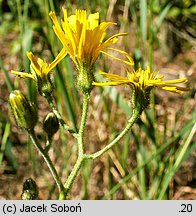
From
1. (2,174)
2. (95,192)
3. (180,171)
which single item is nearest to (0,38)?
(2,174)

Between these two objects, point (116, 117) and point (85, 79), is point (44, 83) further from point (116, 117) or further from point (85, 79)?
point (116, 117)

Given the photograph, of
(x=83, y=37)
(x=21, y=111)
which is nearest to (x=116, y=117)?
(x=21, y=111)

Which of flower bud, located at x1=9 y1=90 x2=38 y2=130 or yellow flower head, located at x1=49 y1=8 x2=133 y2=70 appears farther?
flower bud, located at x1=9 y1=90 x2=38 y2=130

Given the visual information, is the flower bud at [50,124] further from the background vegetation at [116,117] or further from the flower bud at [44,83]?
the background vegetation at [116,117]

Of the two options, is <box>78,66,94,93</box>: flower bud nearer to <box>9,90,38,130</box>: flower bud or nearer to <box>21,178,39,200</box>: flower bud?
<box>9,90,38,130</box>: flower bud

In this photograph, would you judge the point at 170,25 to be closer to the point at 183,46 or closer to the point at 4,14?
the point at 183,46

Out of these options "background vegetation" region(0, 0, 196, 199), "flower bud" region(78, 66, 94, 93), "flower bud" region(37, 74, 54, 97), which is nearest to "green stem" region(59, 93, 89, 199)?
"flower bud" region(78, 66, 94, 93)
